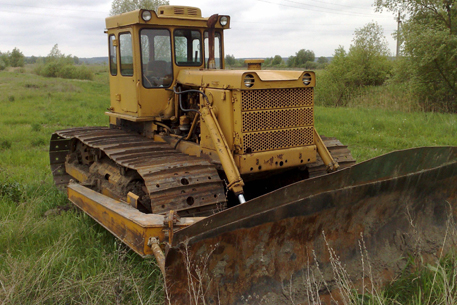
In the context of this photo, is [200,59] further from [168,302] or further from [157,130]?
[168,302]

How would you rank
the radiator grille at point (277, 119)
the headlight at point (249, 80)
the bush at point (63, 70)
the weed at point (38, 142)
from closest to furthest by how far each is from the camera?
the headlight at point (249, 80)
the radiator grille at point (277, 119)
the weed at point (38, 142)
the bush at point (63, 70)

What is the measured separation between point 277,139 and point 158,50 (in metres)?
2.23

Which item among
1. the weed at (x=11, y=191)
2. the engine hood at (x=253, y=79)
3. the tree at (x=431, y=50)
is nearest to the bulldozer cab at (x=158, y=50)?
the engine hood at (x=253, y=79)

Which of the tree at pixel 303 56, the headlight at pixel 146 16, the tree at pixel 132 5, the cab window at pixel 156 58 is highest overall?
the tree at pixel 132 5

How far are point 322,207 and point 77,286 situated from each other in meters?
2.07

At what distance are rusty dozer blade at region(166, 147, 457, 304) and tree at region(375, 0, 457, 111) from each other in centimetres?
1254

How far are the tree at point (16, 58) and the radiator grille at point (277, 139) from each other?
6935 centimetres

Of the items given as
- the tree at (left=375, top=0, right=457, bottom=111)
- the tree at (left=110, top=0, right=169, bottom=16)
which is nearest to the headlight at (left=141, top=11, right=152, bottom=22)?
the tree at (left=375, top=0, right=457, bottom=111)

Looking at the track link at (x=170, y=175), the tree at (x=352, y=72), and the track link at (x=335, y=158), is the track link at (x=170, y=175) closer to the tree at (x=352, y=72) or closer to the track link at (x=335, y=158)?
the track link at (x=335, y=158)

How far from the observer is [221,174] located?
5.11 metres

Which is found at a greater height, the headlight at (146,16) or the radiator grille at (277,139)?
the headlight at (146,16)

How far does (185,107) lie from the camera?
19.6 ft

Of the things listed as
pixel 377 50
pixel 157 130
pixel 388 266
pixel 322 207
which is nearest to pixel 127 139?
pixel 157 130

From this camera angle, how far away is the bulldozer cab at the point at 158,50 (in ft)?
19.4
